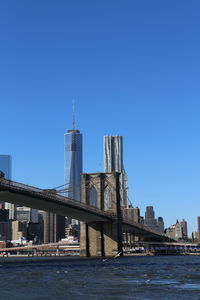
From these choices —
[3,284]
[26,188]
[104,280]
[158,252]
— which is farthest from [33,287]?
[158,252]

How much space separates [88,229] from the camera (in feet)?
362

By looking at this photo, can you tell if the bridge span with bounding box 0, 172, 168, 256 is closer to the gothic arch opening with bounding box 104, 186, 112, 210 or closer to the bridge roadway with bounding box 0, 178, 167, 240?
the bridge roadway with bounding box 0, 178, 167, 240

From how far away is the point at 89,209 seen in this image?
313ft

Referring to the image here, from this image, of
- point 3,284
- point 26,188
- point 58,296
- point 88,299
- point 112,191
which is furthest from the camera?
point 112,191

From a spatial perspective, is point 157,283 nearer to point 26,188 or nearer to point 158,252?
point 26,188

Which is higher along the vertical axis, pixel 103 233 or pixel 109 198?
pixel 109 198

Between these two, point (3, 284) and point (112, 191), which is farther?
point (112, 191)

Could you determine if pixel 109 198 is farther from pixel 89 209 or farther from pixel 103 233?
pixel 89 209

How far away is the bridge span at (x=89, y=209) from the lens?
7799 cm

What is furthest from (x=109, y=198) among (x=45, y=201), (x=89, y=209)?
(x=45, y=201)

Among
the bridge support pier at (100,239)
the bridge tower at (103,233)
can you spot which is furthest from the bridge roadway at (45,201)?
the bridge support pier at (100,239)

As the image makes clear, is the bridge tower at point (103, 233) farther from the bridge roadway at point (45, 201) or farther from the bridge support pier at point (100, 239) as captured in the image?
the bridge roadway at point (45, 201)

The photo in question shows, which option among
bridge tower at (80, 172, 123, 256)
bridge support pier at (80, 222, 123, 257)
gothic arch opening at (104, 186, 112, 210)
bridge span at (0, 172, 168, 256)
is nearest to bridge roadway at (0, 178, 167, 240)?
bridge span at (0, 172, 168, 256)

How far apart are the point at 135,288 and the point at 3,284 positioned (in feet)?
37.5
